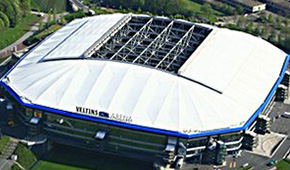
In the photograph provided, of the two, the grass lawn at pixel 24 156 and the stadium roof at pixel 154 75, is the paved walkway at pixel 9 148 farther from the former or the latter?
the stadium roof at pixel 154 75

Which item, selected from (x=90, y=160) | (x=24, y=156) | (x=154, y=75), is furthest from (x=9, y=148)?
(x=154, y=75)

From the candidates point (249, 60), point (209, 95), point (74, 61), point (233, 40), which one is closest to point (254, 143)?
point (209, 95)

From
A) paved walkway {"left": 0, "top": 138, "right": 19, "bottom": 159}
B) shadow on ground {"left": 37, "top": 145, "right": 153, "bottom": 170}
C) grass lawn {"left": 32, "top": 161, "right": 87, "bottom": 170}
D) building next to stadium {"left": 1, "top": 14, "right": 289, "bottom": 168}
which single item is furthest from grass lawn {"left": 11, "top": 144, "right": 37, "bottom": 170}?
building next to stadium {"left": 1, "top": 14, "right": 289, "bottom": 168}

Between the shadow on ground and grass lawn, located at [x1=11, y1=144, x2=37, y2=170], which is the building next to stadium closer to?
the shadow on ground

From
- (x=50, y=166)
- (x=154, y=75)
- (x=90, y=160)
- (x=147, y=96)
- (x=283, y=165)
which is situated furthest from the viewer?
(x=154, y=75)

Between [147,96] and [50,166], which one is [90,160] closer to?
[50,166]

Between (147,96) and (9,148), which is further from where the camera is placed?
(147,96)

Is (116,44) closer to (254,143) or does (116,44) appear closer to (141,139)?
A: (141,139)

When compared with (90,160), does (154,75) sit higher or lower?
higher
